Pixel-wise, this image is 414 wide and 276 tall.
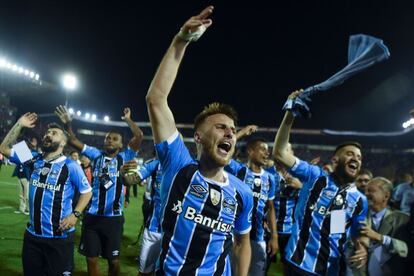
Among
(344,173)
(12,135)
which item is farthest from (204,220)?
(12,135)

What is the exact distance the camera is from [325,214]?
4152 millimetres

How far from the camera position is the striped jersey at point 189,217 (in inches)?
103

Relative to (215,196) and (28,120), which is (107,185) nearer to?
(28,120)

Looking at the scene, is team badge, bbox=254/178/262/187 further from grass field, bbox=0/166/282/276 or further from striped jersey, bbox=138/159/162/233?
grass field, bbox=0/166/282/276

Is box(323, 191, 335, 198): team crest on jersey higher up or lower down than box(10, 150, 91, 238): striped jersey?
higher up

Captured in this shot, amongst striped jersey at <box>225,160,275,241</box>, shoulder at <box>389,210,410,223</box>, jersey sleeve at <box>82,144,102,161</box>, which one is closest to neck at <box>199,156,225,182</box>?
striped jersey at <box>225,160,275,241</box>

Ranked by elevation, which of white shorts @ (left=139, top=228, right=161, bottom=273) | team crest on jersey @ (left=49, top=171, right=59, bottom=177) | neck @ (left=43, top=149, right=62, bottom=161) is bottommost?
white shorts @ (left=139, top=228, right=161, bottom=273)

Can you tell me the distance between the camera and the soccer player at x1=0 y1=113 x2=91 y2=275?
461 cm

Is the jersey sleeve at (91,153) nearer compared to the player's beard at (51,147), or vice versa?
the player's beard at (51,147)

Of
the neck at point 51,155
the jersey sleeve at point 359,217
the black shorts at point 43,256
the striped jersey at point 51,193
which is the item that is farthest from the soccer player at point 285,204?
the black shorts at point 43,256

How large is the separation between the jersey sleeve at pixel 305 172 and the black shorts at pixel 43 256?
3068 millimetres

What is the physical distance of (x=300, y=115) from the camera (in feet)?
12.2

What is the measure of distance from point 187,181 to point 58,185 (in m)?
2.83

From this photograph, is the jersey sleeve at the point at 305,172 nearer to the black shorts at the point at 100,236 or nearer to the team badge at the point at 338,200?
the team badge at the point at 338,200
